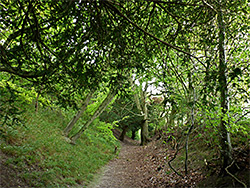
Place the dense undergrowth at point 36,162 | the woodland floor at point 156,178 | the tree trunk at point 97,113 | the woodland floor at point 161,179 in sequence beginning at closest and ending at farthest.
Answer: the woodland floor at point 156,178 → the woodland floor at point 161,179 → the dense undergrowth at point 36,162 → the tree trunk at point 97,113

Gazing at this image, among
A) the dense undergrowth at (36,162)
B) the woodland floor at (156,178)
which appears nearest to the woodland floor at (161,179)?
the woodland floor at (156,178)

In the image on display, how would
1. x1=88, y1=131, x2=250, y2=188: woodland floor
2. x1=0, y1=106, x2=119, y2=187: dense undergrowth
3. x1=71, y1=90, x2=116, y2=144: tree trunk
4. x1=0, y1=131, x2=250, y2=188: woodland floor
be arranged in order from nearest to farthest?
x1=0, y1=131, x2=250, y2=188: woodland floor, x1=88, y1=131, x2=250, y2=188: woodland floor, x1=0, y1=106, x2=119, y2=187: dense undergrowth, x1=71, y1=90, x2=116, y2=144: tree trunk

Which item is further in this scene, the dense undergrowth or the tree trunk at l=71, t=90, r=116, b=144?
the tree trunk at l=71, t=90, r=116, b=144

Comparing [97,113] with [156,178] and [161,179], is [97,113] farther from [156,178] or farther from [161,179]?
[161,179]

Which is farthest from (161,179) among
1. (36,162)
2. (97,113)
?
(97,113)

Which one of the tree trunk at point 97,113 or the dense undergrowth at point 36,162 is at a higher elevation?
the tree trunk at point 97,113

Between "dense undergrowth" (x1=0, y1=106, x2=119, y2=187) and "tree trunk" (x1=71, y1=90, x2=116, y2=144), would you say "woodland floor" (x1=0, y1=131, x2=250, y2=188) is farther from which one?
"tree trunk" (x1=71, y1=90, x2=116, y2=144)

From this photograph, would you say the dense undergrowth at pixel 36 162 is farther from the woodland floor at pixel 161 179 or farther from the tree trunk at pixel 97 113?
the tree trunk at pixel 97 113

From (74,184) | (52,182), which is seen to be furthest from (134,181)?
(52,182)

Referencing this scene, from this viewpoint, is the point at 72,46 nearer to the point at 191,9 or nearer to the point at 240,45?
the point at 191,9

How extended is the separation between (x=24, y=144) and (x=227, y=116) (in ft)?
19.9

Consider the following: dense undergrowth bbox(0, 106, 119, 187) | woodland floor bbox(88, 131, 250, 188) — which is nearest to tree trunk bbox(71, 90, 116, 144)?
dense undergrowth bbox(0, 106, 119, 187)

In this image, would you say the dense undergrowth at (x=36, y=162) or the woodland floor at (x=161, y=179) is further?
the dense undergrowth at (x=36, y=162)

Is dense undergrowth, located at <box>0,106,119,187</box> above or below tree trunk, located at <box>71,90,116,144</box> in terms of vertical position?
below
